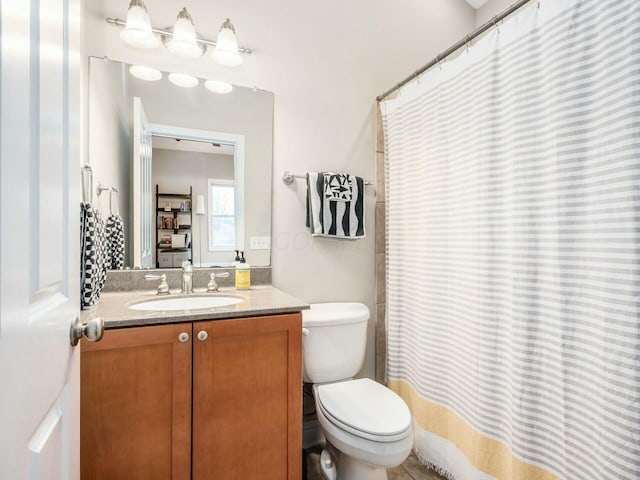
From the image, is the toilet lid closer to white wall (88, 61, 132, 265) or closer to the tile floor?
the tile floor

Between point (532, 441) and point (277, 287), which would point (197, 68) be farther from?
point (532, 441)

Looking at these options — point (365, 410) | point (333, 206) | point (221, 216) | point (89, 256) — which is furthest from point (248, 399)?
point (333, 206)

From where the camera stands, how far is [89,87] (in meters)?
1.45

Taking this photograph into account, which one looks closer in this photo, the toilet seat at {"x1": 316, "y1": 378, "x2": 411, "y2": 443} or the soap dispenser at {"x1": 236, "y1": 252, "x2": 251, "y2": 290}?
the toilet seat at {"x1": 316, "y1": 378, "x2": 411, "y2": 443}

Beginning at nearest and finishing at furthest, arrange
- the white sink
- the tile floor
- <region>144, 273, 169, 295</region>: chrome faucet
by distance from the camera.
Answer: the white sink → <region>144, 273, 169, 295</region>: chrome faucet → the tile floor

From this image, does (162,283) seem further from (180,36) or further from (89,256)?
(180,36)

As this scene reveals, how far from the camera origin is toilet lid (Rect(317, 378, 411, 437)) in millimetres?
1263

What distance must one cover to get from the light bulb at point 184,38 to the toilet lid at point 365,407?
5.55ft

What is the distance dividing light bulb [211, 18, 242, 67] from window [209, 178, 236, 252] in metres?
0.59

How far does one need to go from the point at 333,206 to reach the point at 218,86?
844mm

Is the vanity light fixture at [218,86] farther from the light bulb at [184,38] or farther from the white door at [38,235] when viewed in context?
the white door at [38,235]

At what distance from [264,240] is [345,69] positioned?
110 centimetres

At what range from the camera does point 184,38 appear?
5.01ft

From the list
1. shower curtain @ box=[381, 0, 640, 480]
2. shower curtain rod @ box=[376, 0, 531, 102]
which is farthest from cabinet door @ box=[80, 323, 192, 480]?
shower curtain rod @ box=[376, 0, 531, 102]
